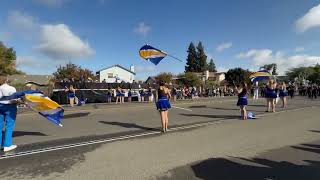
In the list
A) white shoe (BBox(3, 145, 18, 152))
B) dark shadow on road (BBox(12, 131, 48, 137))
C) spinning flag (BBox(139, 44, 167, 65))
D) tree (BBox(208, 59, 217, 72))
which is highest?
tree (BBox(208, 59, 217, 72))

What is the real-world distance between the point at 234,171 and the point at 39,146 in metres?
5.08

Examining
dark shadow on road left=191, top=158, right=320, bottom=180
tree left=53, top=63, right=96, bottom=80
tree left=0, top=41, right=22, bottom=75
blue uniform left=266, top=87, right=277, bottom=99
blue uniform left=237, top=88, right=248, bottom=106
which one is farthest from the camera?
tree left=53, top=63, right=96, bottom=80

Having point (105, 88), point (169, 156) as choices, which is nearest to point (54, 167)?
point (169, 156)

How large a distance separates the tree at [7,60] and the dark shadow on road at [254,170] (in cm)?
5853

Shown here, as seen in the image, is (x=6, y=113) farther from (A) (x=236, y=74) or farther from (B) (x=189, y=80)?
(A) (x=236, y=74)

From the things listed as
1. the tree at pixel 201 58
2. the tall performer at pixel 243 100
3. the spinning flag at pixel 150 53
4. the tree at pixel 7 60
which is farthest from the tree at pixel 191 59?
the tall performer at pixel 243 100

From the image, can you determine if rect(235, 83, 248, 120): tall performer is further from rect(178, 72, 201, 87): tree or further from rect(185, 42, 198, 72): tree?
rect(185, 42, 198, 72): tree

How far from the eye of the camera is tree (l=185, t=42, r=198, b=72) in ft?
412

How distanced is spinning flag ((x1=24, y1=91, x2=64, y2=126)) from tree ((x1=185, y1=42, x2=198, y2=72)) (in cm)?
11606

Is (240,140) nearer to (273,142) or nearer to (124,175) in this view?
(273,142)

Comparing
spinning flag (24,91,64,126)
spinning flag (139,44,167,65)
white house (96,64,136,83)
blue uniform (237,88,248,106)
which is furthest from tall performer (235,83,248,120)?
white house (96,64,136,83)

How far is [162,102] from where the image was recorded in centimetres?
1168

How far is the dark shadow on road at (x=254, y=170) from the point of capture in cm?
634

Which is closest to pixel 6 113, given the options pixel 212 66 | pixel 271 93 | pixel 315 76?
pixel 271 93
